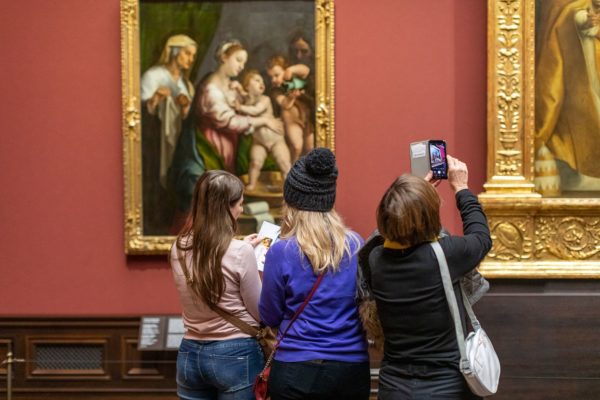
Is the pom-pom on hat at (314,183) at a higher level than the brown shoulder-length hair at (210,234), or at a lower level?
higher

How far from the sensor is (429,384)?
3779 mm

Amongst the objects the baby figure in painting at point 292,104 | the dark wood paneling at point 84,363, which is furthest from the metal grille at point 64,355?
the baby figure in painting at point 292,104

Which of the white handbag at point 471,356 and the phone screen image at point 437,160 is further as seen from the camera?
the phone screen image at point 437,160

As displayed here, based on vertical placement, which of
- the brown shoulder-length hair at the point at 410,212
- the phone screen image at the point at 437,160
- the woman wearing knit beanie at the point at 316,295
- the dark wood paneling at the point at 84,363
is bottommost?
the dark wood paneling at the point at 84,363

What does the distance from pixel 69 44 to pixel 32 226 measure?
1.62 m

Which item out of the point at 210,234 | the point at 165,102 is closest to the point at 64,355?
the point at 165,102

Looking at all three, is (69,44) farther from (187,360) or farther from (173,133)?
(187,360)

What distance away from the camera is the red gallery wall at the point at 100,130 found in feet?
23.8

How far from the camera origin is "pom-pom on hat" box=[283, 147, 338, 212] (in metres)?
4.04

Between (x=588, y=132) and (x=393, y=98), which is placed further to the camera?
(x=393, y=98)

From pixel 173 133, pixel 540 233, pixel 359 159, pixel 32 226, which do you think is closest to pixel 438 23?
pixel 359 159

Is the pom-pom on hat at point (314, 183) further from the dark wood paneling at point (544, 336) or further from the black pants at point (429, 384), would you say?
the dark wood paneling at point (544, 336)

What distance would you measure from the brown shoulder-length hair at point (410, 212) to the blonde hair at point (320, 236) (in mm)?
283

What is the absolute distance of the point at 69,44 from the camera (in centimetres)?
745
